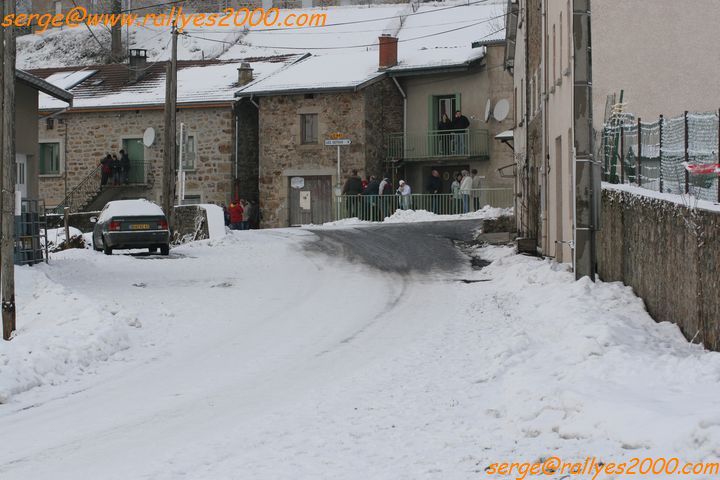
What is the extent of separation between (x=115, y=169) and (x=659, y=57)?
28.9 meters

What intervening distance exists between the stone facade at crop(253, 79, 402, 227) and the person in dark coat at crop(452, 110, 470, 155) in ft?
9.63

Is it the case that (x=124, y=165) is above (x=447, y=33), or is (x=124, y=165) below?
below

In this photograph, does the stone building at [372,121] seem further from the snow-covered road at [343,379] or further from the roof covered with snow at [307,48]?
the snow-covered road at [343,379]

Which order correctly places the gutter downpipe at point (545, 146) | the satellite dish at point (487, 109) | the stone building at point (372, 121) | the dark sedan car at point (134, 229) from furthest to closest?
the satellite dish at point (487, 109)
the stone building at point (372, 121)
the dark sedan car at point (134, 229)
the gutter downpipe at point (545, 146)

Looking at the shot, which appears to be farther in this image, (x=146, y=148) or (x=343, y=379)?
(x=146, y=148)

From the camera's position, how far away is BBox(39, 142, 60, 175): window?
145 feet

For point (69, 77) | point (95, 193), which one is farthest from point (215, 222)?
point (69, 77)

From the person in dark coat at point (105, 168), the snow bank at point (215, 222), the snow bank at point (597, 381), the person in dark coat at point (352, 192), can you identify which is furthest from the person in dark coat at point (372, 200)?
the snow bank at point (597, 381)

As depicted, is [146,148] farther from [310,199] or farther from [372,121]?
[372,121]

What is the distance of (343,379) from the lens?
33.6ft

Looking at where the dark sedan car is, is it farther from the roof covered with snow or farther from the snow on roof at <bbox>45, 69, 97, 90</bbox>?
the snow on roof at <bbox>45, 69, 97, 90</bbox>

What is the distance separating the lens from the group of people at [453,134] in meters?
40.6

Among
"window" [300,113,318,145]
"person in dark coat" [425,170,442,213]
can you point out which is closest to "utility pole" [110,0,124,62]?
"window" [300,113,318,145]

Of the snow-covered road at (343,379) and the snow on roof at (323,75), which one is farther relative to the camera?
the snow on roof at (323,75)
